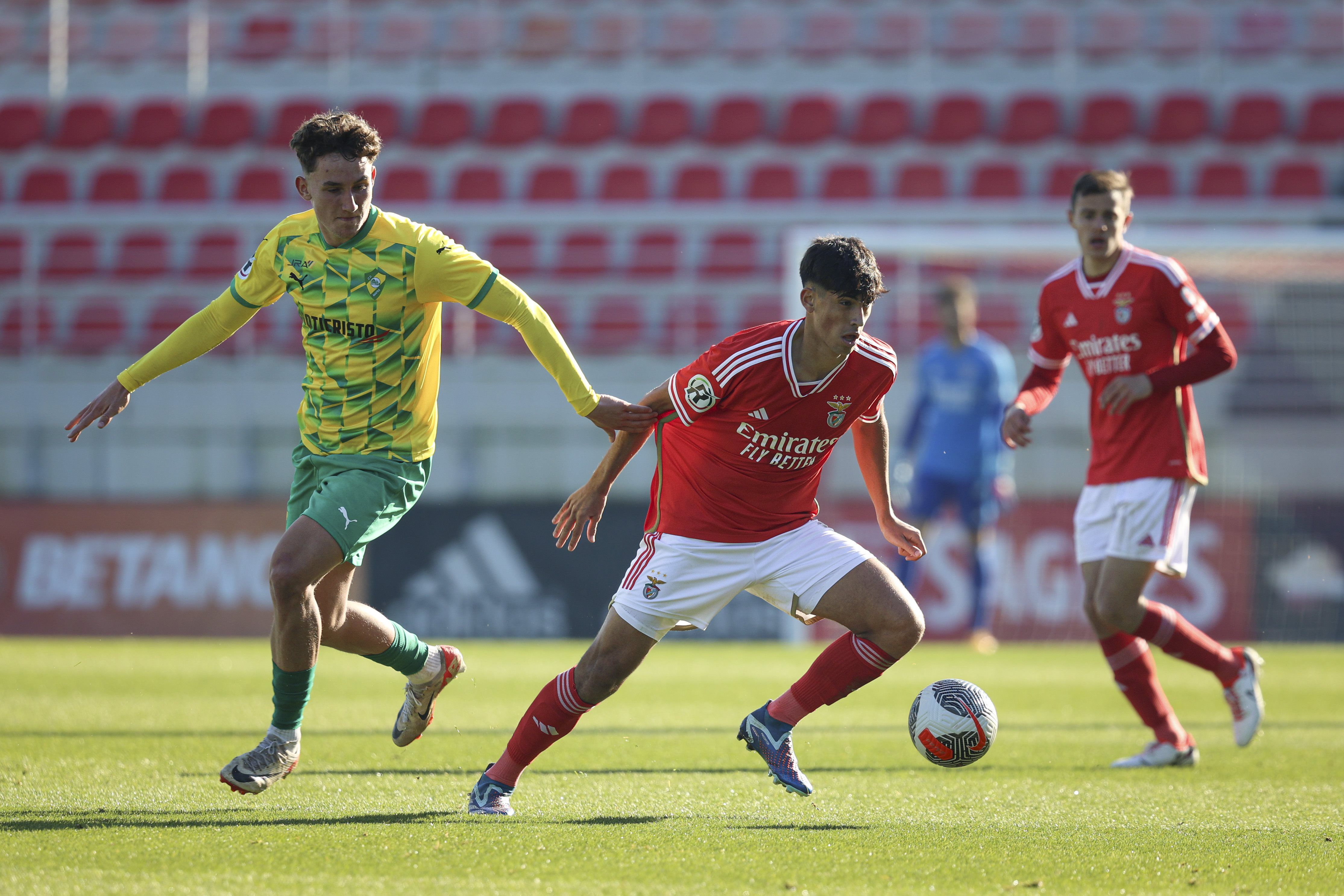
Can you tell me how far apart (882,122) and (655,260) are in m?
4.55

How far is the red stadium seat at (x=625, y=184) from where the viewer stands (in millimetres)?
16594

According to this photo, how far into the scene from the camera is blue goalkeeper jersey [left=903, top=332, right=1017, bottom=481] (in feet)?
33.1

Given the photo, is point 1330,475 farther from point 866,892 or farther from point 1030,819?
point 866,892

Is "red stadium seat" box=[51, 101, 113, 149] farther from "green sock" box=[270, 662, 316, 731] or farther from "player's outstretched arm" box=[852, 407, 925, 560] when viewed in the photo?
Answer: "player's outstretched arm" box=[852, 407, 925, 560]

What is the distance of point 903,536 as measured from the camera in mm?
4562

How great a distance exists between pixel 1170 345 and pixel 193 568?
8.06 meters

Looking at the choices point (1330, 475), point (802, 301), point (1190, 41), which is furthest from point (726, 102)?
point (802, 301)

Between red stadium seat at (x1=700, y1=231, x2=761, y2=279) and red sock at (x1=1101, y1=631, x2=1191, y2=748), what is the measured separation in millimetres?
8751

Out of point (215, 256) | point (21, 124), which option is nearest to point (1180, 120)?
point (215, 256)

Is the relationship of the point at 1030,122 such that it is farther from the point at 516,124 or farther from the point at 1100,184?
the point at 1100,184

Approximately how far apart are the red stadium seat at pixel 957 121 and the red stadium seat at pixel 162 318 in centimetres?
882

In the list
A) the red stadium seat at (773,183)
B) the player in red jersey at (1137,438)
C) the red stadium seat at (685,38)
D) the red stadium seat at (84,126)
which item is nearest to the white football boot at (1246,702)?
the player in red jersey at (1137,438)

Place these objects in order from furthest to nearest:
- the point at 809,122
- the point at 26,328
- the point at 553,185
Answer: the point at 809,122 → the point at 553,185 → the point at 26,328

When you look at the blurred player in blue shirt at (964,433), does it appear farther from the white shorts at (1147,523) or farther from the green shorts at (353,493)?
the green shorts at (353,493)
